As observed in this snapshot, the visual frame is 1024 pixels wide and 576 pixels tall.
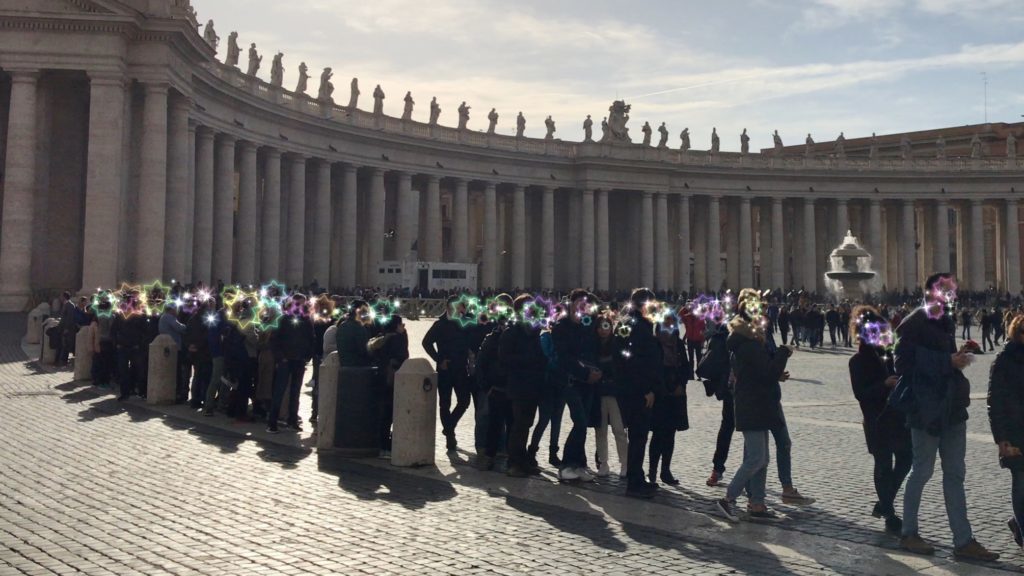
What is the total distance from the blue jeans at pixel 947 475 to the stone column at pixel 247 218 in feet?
159

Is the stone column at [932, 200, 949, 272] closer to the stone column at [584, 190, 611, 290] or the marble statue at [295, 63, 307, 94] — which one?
the stone column at [584, 190, 611, 290]

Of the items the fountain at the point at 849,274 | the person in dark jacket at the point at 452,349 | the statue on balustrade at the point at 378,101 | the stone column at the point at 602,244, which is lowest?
the person in dark jacket at the point at 452,349

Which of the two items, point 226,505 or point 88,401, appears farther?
point 88,401

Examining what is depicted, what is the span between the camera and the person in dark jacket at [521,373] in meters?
13.4

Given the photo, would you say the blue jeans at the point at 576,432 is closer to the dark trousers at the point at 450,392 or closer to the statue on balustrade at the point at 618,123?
the dark trousers at the point at 450,392

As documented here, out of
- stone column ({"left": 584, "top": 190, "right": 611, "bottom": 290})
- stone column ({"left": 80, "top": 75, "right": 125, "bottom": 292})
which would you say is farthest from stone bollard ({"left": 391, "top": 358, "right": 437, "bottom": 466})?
stone column ({"left": 584, "top": 190, "right": 611, "bottom": 290})

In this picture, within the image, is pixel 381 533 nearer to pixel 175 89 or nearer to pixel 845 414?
pixel 845 414

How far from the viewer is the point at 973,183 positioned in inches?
3388

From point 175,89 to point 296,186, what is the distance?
16.6 meters

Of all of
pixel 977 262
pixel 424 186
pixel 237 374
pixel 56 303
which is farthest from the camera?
Result: pixel 977 262

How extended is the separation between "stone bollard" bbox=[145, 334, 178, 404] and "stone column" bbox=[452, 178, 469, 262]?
51.5 m

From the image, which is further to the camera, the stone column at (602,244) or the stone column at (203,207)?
the stone column at (602,244)

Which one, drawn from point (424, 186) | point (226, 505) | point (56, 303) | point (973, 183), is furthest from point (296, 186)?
point (973, 183)

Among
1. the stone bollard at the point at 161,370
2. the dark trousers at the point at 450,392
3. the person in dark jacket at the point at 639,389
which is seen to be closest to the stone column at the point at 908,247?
the stone bollard at the point at 161,370
